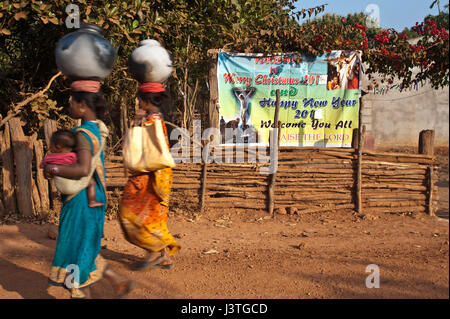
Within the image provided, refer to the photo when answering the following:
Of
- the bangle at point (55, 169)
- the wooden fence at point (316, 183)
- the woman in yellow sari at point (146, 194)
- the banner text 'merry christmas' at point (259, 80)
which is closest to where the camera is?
the bangle at point (55, 169)

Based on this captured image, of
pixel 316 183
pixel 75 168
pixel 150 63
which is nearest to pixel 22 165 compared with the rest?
pixel 150 63

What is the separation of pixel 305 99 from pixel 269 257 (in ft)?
10.6

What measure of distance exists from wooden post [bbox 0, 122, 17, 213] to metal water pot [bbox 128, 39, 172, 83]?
3.12 m

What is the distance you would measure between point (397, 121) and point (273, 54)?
9108 millimetres

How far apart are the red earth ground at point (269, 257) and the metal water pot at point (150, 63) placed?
70.2 inches

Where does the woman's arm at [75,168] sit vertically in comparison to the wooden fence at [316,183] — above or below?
above

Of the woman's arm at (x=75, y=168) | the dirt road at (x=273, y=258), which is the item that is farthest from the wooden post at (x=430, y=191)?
the woman's arm at (x=75, y=168)

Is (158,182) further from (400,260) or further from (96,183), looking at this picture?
(400,260)

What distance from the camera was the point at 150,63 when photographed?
11.3ft

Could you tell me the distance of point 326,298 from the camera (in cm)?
338

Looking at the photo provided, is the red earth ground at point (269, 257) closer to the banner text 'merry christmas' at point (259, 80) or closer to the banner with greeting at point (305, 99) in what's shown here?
the banner with greeting at point (305, 99)

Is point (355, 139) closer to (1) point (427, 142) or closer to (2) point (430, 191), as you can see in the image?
(1) point (427, 142)

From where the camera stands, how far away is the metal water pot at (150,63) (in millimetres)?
3455

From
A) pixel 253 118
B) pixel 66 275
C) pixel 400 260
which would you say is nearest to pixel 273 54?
pixel 253 118
